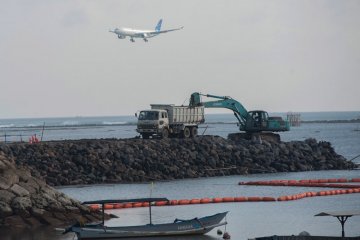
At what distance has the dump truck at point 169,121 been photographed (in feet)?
276

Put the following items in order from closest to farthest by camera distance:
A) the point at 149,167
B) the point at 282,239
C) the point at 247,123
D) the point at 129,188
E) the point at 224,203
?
the point at 282,239 → the point at 224,203 → the point at 129,188 → the point at 149,167 → the point at 247,123

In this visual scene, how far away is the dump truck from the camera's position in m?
84.0

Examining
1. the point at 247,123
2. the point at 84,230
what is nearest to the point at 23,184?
the point at 84,230

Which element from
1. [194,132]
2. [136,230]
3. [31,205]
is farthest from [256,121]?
[136,230]

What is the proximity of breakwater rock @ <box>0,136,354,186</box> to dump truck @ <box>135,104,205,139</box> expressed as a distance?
1927 mm

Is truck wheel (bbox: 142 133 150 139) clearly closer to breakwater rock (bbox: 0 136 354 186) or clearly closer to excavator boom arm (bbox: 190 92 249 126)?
breakwater rock (bbox: 0 136 354 186)

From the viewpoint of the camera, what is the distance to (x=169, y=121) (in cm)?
8569

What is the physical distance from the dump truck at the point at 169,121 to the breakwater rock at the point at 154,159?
75.9 inches

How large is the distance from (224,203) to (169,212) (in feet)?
19.9

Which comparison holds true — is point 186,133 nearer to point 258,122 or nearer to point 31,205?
point 258,122

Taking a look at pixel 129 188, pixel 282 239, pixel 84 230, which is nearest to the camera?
pixel 282 239

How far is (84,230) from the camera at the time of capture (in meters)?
43.3

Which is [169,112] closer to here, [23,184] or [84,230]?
[23,184]

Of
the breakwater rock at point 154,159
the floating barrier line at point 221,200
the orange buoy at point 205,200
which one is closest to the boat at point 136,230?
the floating barrier line at point 221,200
